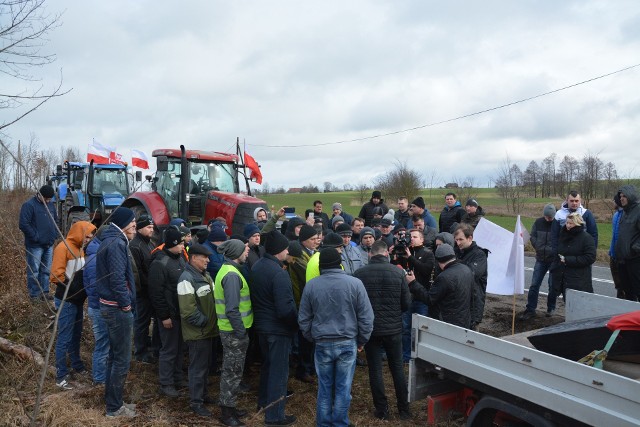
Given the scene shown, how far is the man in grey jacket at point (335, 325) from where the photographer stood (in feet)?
13.4

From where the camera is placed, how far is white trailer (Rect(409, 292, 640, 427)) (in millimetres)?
2672

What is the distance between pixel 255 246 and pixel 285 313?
5.38 feet

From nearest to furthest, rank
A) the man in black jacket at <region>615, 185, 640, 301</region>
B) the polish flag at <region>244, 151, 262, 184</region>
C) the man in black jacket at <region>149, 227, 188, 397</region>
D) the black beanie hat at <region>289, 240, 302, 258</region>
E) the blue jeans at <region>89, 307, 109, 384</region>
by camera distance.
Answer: the blue jeans at <region>89, 307, 109, 384</region> → the man in black jacket at <region>149, 227, 188, 397</region> → the black beanie hat at <region>289, 240, 302, 258</region> → the man in black jacket at <region>615, 185, 640, 301</region> → the polish flag at <region>244, 151, 262, 184</region>

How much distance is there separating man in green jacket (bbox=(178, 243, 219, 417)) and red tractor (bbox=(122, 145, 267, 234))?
4.95 metres

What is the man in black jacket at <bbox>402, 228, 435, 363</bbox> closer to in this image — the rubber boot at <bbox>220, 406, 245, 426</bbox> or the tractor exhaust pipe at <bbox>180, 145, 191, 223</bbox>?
the rubber boot at <bbox>220, 406, 245, 426</bbox>

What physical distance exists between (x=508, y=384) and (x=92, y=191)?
48.9 ft

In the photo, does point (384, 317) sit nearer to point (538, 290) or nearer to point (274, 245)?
point (274, 245)

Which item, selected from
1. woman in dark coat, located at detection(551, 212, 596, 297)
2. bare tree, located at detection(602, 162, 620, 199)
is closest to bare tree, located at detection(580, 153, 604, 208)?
bare tree, located at detection(602, 162, 620, 199)

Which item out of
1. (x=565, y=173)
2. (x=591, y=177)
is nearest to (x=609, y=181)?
(x=591, y=177)

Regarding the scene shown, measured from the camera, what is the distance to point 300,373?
5832 mm

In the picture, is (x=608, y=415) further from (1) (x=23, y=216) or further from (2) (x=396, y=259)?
(1) (x=23, y=216)

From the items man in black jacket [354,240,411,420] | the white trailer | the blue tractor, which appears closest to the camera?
the white trailer

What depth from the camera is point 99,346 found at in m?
4.94

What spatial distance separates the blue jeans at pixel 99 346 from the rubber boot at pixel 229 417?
1.37m
